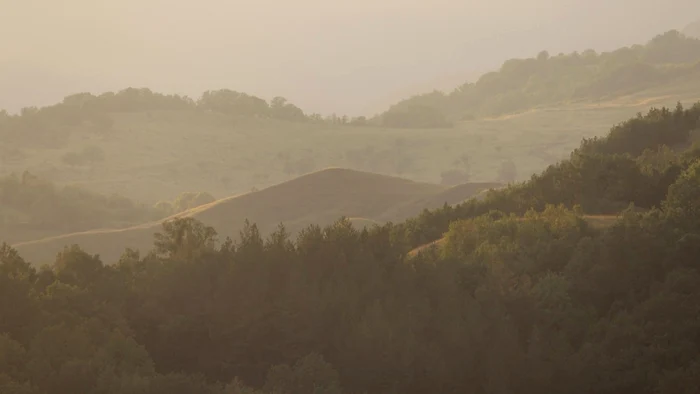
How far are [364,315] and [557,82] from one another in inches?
5742

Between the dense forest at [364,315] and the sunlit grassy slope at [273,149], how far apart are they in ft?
242

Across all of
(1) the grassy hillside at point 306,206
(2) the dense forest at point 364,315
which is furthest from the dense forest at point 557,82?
(2) the dense forest at point 364,315

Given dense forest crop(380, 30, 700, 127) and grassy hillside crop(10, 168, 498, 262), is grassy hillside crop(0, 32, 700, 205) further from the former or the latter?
grassy hillside crop(10, 168, 498, 262)

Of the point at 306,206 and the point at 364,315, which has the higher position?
the point at 364,315

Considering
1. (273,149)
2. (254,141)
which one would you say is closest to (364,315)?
(273,149)

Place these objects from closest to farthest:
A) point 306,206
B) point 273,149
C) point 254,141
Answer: point 306,206, point 273,149, point 254,141

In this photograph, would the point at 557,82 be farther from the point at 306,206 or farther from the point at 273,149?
the point at 306,206

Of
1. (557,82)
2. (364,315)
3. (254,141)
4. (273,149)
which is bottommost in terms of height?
(364,315)

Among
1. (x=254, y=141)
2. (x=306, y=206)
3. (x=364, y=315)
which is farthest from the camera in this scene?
(x=254, y=141)

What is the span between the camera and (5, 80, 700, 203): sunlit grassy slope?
10025 cm

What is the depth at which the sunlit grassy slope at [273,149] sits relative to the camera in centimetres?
10025

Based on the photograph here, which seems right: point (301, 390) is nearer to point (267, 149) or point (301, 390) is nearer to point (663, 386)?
point (663, 386)

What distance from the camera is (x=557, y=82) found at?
162m

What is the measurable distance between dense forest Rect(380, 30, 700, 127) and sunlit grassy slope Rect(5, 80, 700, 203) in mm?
11535
